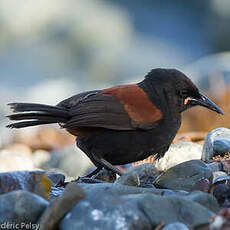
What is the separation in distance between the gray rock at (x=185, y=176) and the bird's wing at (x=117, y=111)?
0.58 m

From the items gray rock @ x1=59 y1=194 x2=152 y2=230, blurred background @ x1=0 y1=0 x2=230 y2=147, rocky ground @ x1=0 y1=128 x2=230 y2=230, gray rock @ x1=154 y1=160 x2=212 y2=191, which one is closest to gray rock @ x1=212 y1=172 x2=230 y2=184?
rocky ground @ x1=0 y1=128 x2=230 y2=230

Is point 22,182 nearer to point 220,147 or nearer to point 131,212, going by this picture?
point 131,212

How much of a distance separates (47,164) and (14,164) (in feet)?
4.77

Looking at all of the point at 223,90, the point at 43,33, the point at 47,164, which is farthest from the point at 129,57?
the point at 47,164

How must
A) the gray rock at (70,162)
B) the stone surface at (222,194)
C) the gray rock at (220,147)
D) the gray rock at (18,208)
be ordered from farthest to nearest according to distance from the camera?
the gray rock at (70,162) → the gray rock at (220,147) → the stone surface at (222,194) → the gray rock at (18,208)

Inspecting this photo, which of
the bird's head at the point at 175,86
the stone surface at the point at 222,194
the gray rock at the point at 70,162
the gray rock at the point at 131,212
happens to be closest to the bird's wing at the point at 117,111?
the bird's head at the point at 175,86

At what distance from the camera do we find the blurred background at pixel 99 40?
16156mm

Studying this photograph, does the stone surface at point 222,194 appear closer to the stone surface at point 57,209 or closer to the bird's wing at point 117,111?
the bird's wing at point 117,111

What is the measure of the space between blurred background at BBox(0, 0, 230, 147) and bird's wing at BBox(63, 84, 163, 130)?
9.96 metres

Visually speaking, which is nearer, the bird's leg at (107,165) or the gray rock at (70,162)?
the bird's leg at (107,165)

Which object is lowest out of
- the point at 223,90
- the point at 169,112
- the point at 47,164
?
the point at 47,164

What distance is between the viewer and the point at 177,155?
6.07 metres

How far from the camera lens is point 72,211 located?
3.30 meters

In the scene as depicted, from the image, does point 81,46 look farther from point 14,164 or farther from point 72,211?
point 72,211
